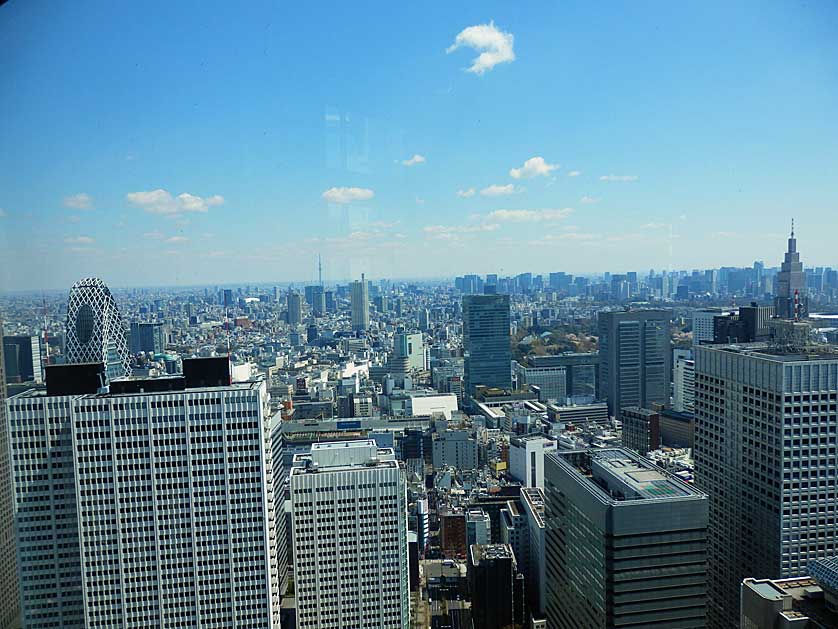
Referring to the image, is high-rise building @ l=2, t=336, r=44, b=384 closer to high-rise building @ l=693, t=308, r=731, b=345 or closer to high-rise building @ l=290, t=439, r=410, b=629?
high-rise building @ l=290, t=439, r=410, b=629

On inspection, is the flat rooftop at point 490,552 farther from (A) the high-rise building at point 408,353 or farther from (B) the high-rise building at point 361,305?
(A) the high-rise building at point 408,353

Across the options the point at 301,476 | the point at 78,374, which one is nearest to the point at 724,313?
the point at 301,476

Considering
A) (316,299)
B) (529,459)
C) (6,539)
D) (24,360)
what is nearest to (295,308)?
(316,299)

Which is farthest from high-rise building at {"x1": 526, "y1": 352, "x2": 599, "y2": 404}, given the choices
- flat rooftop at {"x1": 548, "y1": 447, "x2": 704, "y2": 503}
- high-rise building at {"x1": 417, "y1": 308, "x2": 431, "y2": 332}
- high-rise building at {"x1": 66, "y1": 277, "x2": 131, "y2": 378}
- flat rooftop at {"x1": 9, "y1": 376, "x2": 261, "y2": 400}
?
flat rooftop at {"x1": 9, "y1": 376, "x2": 261, "y2": 400}

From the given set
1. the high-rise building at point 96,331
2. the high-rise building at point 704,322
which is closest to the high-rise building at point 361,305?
the high-rise building at point 96,331

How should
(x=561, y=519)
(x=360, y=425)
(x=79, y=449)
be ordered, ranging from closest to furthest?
(x=79, y=449) < (x=561, y=519) < (x=360, y=425)

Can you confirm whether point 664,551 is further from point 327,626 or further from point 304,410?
point 304,410

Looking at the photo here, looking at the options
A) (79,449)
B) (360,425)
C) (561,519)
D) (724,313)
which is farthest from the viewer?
(360,425)
